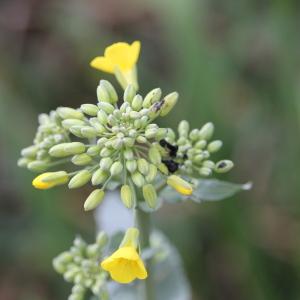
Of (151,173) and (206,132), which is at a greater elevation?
(206,132)

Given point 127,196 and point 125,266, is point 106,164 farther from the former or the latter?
point 125,266

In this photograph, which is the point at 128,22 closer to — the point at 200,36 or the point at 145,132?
the point at 200,36

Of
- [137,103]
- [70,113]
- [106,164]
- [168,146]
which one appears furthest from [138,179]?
[70,113]

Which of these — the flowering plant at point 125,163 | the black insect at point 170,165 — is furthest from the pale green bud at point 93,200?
the black insect at point 170,165

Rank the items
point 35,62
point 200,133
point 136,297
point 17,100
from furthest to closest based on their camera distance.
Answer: point 35,62 < point 17,100 < point 136,297 < point 200,133

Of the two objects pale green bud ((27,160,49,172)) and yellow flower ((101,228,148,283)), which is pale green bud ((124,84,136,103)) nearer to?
pale green bud ((27,160,49,172))

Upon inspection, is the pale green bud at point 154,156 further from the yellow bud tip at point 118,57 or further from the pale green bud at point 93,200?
the yellow bud tip at point 118,57

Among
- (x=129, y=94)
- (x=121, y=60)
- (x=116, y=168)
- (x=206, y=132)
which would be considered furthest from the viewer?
(x=121, y=60)

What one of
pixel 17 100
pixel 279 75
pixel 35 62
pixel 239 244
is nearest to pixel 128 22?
pixel 35 62
